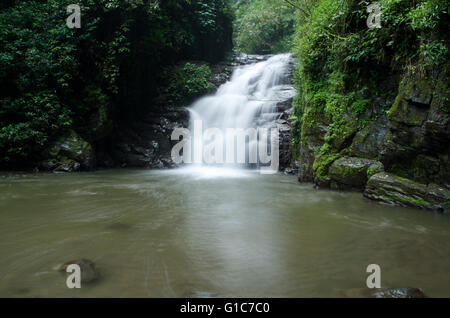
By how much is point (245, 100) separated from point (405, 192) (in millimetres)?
8266

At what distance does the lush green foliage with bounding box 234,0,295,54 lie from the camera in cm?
2281

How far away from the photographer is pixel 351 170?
6.22 metres

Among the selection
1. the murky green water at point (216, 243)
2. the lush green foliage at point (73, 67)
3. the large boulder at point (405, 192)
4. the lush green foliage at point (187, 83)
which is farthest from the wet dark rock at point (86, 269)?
the lush green foliage at point (187, 83)

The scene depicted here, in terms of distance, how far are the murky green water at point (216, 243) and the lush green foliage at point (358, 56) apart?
2072 mm

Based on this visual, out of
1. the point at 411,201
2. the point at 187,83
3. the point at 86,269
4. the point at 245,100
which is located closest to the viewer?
the point at 86,269

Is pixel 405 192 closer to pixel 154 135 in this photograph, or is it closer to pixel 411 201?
pixel 411 201

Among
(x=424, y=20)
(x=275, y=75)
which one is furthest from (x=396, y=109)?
(x=275, y=75)

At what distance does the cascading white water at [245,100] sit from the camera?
443 inches

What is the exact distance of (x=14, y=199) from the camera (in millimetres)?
5395

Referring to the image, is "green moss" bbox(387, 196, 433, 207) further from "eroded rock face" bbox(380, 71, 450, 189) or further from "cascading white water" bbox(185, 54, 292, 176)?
"cascading white water" bbox(185, 54, 292, 176)

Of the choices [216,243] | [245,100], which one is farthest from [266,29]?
[216,243]

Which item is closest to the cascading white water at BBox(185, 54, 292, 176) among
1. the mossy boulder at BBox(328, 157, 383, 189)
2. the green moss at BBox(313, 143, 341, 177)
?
the green moss at BBox(313, 143, 341, 177)

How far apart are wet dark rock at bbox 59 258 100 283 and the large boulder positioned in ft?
15.5
